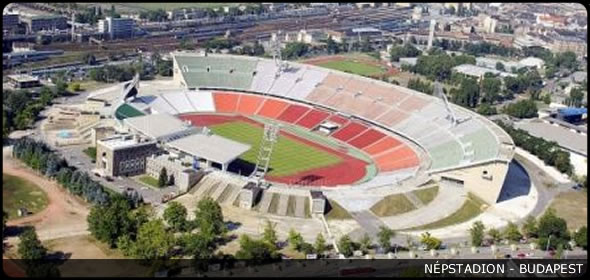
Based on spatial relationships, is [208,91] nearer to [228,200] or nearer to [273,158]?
[273,158]

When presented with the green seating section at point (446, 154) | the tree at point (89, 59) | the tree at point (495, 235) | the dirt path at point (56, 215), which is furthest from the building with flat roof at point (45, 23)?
the tree at point (495, 235)

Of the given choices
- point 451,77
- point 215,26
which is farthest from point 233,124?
point 215,26

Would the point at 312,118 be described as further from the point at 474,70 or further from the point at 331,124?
the point at 474,70

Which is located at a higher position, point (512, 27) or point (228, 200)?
point (512, 27)

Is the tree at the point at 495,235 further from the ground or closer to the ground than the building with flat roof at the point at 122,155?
closer to the ground

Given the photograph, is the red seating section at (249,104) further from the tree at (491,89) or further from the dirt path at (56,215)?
the tree at (491,89)

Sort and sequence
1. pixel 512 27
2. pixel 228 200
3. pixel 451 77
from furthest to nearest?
pixel 512 27 < pixel 451 77 < pixel 228 200

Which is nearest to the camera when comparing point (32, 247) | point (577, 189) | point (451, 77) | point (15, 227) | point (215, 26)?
point (32, 247)
